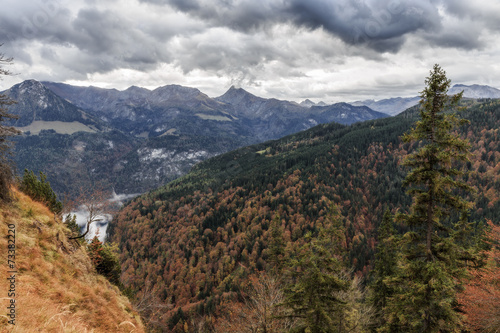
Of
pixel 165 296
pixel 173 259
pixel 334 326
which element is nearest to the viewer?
pixel 334 326

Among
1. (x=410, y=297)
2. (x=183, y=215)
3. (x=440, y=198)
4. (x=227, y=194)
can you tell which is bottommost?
(x=183, y=215)

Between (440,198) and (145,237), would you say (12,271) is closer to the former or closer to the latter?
(440,198)

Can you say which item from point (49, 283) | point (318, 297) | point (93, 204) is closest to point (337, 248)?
point (318, 297)

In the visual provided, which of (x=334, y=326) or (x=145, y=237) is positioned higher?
(x=334, y=326)

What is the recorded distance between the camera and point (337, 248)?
139 feet

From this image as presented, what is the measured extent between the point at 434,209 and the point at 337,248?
3068cm

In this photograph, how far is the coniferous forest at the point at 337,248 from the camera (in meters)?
14.3

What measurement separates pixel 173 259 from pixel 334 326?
5106 inches

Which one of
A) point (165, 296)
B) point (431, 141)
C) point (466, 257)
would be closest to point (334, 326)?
point (466, 257)

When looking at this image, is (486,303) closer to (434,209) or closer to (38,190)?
(434,209)

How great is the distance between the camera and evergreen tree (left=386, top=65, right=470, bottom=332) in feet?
44.3

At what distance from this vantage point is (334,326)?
18.2m

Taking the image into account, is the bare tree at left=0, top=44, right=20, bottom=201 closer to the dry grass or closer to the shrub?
the dry grass

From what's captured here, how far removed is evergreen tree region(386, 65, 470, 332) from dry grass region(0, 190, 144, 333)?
59.7 feet
